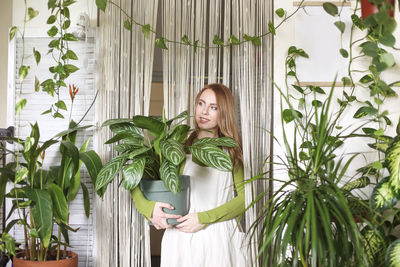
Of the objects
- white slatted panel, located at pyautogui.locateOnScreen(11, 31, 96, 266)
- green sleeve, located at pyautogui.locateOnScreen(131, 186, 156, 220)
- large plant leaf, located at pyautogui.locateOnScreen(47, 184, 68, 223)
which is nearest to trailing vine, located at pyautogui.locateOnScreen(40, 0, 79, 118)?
white slatted panel, located at pyautogui.locateOnScreen(11, 31, 96, 266)

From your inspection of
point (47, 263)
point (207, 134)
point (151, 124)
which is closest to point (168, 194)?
point (151, 124)

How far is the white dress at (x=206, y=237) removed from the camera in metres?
2.35

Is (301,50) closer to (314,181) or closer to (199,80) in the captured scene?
(199,80)

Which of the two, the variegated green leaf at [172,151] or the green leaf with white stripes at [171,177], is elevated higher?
the variegated green leaf at [172,151]

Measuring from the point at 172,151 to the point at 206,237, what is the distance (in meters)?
0.53

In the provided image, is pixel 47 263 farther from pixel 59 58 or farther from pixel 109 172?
pixel 59 58

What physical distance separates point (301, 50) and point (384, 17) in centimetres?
102

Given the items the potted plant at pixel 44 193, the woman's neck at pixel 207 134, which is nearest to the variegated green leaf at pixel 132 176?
the potted plant at pixel 44 193

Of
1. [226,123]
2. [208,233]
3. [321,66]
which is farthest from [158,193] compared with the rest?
[321,66]

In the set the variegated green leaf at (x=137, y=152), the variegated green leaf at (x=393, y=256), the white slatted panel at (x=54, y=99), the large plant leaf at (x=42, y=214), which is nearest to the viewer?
the variegated green leaf at (x=393, y=256)

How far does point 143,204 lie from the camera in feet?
7.75

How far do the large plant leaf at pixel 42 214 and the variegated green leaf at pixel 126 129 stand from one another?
0.48m

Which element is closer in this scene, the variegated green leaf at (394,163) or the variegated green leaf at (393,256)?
the variegated green leaf at (393,256)

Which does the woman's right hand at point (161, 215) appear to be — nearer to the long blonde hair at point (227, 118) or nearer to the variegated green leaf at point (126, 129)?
the variegated green leaf at point (126, 129)
